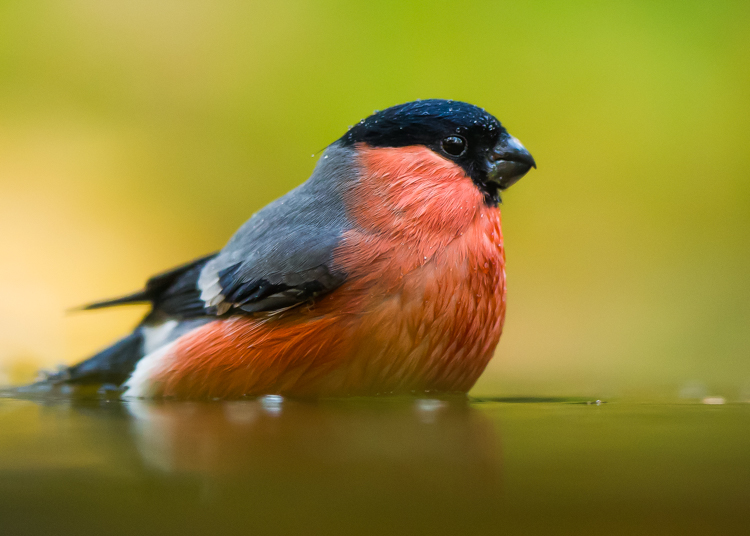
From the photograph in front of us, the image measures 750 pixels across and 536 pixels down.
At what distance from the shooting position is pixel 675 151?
3.36 metres

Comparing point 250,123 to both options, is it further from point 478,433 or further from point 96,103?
point 478,433

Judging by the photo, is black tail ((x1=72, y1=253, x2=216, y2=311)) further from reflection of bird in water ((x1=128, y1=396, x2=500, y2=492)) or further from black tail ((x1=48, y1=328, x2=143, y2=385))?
reflection of bird in water ((x1=128, y1=396, x2=500, y2=492))

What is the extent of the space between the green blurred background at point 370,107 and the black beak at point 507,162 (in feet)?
4.72

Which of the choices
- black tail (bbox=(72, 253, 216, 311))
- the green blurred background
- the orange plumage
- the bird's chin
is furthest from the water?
the green blurred background

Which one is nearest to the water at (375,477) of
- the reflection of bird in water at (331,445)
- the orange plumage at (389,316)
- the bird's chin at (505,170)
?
the reflection of bird in water at (331,445)

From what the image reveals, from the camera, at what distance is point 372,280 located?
1.42 m

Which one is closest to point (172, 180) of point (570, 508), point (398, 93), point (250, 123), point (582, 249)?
point (250, 123)

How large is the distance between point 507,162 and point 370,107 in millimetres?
1460

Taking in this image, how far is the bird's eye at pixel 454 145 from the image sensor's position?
1574 mm

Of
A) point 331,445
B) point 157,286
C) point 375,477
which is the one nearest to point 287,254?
point 157,286

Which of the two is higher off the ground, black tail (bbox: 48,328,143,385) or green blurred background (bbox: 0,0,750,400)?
green blurred background (bbox: 0,0,750,400)

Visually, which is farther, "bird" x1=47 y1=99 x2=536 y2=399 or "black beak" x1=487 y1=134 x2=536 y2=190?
"black beak" x1=487 y1=134 x2=536 y2=190

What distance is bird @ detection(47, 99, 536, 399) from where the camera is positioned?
1420 millimetres

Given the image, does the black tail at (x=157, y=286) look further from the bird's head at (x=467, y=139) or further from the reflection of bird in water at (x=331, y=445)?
the reflection of bird in water at (x=331, y=445)
